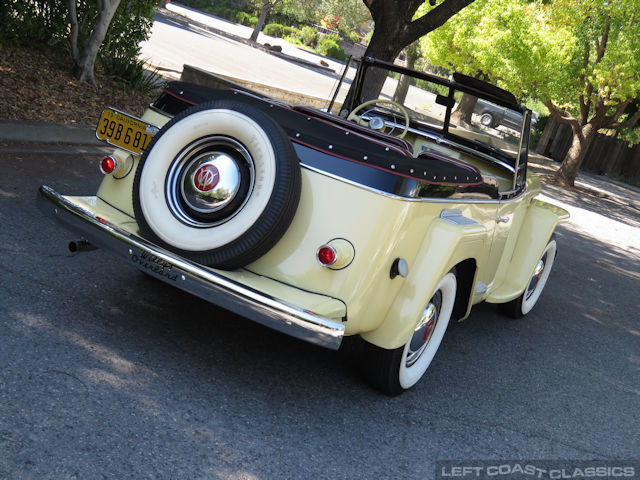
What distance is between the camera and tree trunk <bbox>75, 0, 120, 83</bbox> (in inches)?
342

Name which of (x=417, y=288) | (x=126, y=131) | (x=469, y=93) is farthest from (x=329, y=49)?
(x=417, y=288)

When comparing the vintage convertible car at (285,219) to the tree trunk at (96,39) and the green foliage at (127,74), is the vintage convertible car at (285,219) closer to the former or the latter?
the tree trunk at (96,39)

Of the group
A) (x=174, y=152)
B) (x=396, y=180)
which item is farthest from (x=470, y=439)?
(x=174, y=152)

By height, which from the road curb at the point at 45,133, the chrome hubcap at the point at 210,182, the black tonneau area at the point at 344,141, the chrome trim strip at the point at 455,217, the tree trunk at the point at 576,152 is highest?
the tree trunk at the point at 576,152

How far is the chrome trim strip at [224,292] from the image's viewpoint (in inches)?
118

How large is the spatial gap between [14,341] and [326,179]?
5.35ft

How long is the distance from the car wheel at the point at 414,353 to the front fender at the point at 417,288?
0.52 ft

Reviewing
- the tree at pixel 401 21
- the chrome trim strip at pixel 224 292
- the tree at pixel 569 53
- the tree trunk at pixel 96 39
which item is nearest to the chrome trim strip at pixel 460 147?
the chrome trim strip at pixel 224 292

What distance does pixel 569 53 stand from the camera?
54.4 ft

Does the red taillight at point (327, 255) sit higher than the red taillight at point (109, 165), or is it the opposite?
the red taillight at point (327, 255)

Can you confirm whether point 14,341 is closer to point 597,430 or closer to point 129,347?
point 129,347

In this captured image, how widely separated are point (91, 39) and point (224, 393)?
6.77 m

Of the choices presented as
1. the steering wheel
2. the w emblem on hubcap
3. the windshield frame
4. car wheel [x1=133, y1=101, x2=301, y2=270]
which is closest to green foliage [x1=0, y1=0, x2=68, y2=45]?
the windshield frame

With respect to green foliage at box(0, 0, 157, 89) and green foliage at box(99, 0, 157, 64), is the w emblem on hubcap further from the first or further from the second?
green foliage at box(99, 0, 157, 64)
